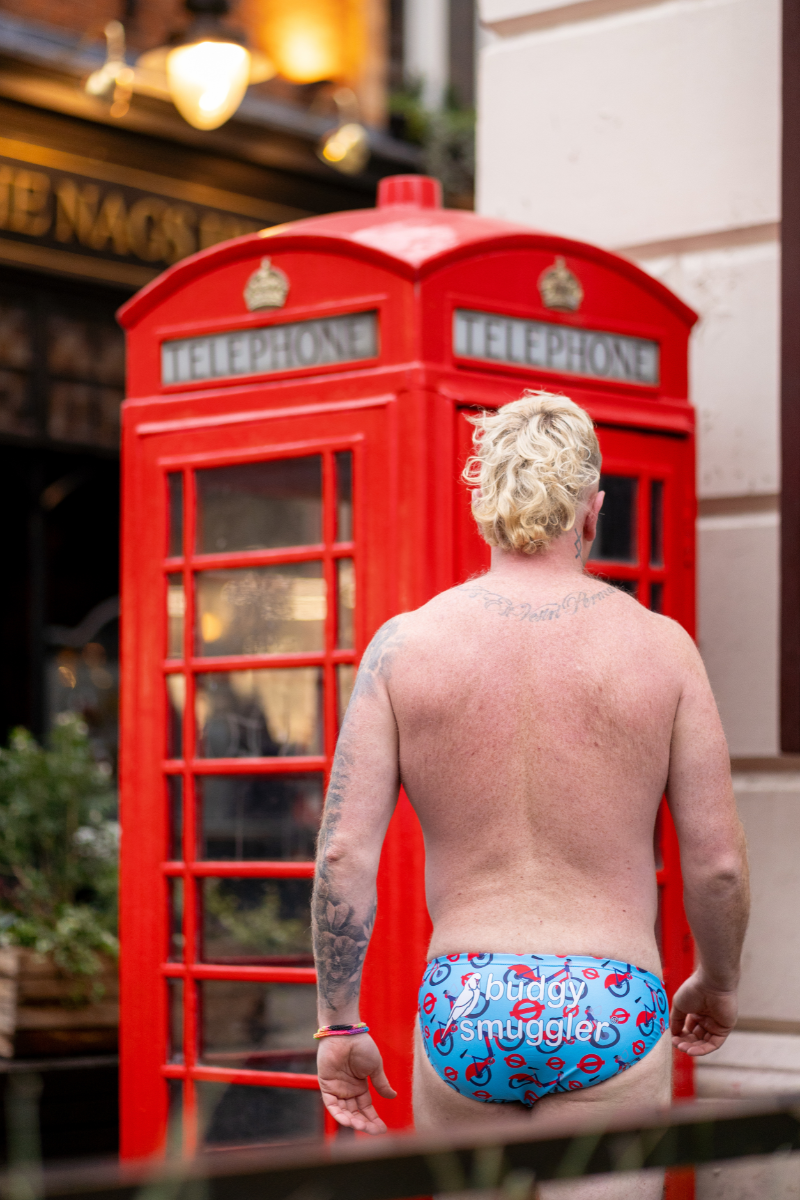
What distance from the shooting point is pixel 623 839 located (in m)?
2.22

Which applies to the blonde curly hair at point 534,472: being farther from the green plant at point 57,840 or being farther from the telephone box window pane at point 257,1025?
the green plant at point 57,840

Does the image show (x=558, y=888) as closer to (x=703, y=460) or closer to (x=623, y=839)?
(x=623, y=839)

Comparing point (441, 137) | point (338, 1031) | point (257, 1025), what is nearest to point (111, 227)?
point (441, 137)

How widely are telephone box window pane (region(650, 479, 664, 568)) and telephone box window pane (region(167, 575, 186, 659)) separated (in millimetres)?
1116

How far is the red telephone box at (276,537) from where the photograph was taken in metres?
3.18

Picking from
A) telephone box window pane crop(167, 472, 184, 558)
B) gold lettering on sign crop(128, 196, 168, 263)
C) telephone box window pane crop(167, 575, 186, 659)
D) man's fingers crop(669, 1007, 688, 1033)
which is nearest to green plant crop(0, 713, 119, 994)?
telephone box window pane crop(167, 575, 186, 659)

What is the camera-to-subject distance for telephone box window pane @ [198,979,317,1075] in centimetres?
347

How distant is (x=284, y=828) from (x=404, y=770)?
130 centimetres

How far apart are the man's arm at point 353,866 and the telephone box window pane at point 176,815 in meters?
1.10

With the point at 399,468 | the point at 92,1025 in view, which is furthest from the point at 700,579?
the point at 92,1025

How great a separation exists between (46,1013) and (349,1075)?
7.99 ft

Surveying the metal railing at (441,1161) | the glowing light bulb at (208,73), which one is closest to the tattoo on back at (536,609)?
the metal railing at (441,1161)

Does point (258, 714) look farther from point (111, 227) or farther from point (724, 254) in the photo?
point (111, 227)

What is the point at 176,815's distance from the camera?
3.42 metres
